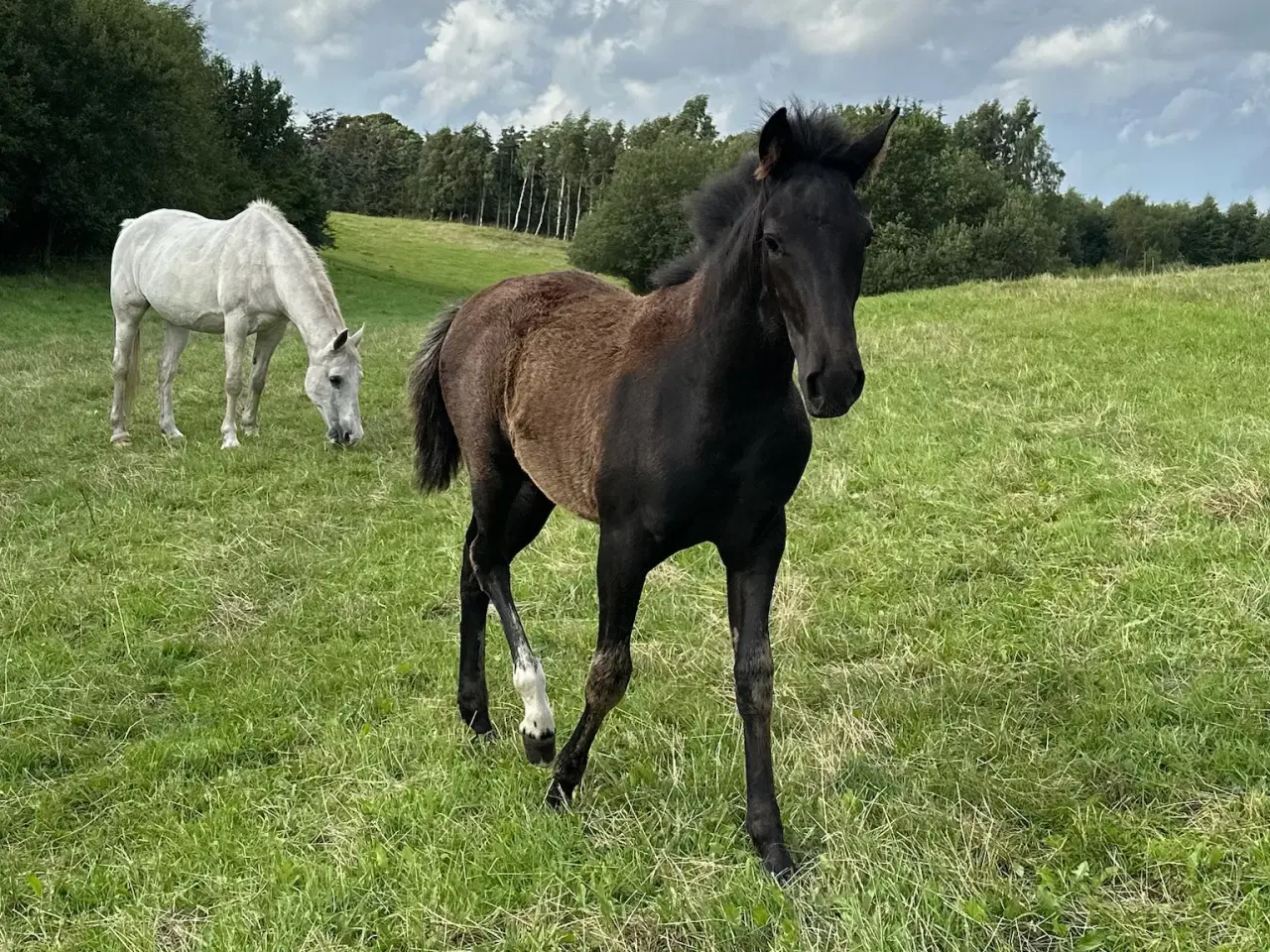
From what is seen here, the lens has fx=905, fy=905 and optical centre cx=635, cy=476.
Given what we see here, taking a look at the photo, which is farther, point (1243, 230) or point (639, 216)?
point (1243, 230)

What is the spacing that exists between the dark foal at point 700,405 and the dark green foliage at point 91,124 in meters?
27.7

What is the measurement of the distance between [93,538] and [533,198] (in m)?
80.9

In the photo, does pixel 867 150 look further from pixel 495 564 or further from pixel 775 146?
pixel 495 564

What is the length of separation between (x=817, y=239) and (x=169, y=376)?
1012 cm

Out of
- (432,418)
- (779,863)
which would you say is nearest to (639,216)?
(432,418)

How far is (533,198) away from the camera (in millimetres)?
83312

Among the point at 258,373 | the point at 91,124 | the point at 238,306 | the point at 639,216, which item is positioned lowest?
the point at 258,373

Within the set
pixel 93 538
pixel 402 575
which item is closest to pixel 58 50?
pixel 93 538

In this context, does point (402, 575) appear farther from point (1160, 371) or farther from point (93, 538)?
point (1160, 371)

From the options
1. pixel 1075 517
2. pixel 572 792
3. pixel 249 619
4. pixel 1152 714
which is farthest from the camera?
pixel 1075 517

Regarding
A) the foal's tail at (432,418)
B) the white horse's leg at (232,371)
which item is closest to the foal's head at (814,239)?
the foal's tail at (432,418)

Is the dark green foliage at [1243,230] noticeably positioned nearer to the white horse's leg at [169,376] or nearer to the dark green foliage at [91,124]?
the dark green foliage at [91,124]

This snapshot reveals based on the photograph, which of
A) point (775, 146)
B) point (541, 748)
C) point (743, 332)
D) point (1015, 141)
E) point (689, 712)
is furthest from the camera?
point (1015, 141)

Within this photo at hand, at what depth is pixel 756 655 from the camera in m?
3.23
